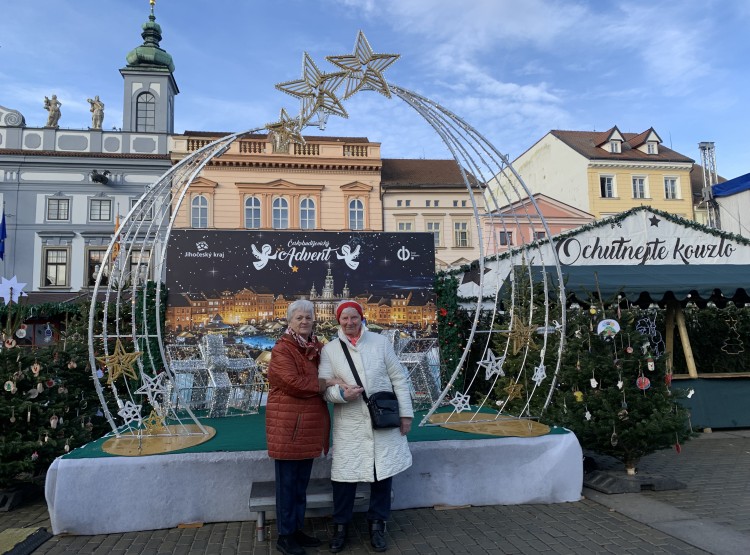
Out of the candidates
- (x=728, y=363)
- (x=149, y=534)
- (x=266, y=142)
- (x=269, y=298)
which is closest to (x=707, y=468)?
(x=728, y=363)

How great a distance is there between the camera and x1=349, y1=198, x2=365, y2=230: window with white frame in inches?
927

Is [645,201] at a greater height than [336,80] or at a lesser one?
greater

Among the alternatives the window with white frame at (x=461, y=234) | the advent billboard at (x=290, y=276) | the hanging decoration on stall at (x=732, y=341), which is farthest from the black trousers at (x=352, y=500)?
the window with white frame at (x=461, y=234)

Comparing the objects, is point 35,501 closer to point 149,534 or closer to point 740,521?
point 149,534

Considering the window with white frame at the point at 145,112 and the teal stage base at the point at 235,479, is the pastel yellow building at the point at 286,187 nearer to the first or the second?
the window with white frame at the point at 145,112

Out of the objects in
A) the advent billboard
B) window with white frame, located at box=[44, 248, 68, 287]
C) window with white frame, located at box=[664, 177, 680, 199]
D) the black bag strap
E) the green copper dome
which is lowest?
the black bag strap

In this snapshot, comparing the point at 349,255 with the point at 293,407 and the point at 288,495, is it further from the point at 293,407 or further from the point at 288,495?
the point at 288,495

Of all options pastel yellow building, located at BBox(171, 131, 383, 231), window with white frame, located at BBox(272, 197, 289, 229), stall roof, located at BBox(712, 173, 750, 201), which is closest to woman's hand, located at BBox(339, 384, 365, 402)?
pastel yellow building, located at BBox(171, 131, 383, 231)

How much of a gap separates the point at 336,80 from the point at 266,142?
18.1 m

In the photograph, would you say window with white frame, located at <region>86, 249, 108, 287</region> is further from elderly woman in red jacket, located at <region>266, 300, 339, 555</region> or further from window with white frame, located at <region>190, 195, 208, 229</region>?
elderly woman in red jacket, located at <region>266, 300, 339, 555</region>

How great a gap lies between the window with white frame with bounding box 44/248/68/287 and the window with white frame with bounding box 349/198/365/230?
12.4 metres

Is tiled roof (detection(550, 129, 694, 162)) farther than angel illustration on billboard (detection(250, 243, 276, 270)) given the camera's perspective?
Yes

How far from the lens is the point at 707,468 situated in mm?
6152

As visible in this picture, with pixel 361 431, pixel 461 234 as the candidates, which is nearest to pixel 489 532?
pixel 361 431
